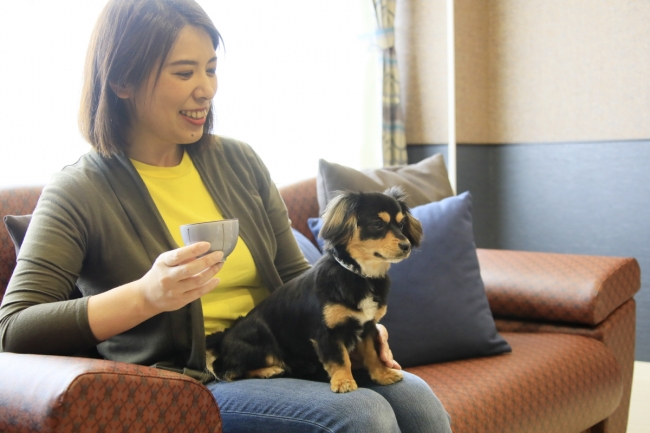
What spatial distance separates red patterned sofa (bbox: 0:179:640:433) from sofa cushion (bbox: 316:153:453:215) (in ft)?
0.59

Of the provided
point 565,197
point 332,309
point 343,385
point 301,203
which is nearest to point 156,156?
point 332,309

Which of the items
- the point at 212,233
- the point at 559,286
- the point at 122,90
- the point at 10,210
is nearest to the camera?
the point at 212,233

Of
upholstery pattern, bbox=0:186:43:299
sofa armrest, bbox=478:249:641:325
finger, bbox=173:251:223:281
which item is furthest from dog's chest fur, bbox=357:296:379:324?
sofa armrest, bbox=478:249:641:325

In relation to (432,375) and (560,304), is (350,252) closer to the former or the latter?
(432,375)

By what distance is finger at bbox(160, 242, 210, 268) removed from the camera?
1125 millimetres

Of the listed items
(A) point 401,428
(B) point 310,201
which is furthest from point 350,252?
(B) point 310,201

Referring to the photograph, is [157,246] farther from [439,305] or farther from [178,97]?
[439,305]

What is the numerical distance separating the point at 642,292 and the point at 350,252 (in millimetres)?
2349

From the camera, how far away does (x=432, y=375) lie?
1943mm

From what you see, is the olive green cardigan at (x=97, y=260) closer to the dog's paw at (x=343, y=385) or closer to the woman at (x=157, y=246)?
the woman at (x=157, y=246)

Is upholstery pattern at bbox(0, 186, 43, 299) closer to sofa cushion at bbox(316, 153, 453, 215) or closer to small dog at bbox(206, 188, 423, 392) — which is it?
small dog at bbox(206, 188, 423, 392)

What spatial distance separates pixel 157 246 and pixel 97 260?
13 cm

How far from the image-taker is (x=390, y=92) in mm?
3578

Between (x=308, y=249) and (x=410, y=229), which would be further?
(x=308, y=249)
